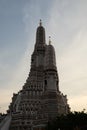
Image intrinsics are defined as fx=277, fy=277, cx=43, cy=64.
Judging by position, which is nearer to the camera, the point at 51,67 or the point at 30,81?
the point at 51,67

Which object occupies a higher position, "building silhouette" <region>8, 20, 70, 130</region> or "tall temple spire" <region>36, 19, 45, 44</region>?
"tall temple spire" <region>36, 19, 45, 44</region>

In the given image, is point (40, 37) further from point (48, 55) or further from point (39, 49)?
point (48, 55)

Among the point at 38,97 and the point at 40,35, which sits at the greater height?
the point at 40,35

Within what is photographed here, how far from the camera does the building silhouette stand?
79188mm

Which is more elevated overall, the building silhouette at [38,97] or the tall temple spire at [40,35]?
the tall temple spire at [40,35]

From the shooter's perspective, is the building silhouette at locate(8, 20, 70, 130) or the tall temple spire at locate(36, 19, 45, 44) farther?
the tall temple spire at locate(36, 19, 45, 44)

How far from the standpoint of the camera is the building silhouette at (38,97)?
79.2 m

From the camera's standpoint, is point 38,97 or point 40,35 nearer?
point 38,97

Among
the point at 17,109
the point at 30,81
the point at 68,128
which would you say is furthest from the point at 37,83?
the point at 68,128

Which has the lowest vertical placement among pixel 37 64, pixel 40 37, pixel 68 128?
pixel 68 128

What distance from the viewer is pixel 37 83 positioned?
10100cm

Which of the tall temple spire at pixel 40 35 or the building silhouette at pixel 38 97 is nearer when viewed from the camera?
the building silhouette at pixel 38 97

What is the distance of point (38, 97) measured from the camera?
97000 mm

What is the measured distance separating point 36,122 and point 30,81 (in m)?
23.3
